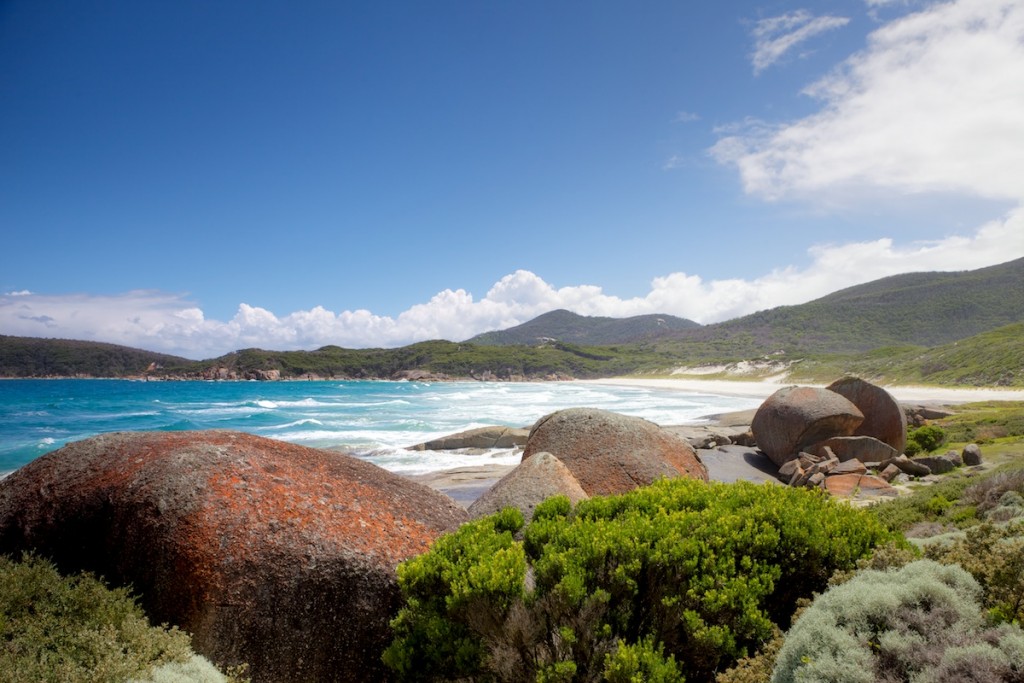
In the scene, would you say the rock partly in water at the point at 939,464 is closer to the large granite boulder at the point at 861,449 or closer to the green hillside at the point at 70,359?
the large granite boulder at the point at 861,449

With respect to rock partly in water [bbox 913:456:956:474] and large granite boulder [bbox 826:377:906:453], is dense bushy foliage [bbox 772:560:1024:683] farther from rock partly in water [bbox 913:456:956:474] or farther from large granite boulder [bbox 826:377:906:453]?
large granite boulder [bbox 826:377:906:453]

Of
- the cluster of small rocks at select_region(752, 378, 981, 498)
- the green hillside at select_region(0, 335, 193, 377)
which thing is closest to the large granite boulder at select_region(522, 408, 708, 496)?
the cluster of small rocks at select_region(752, 378, 981, 498)

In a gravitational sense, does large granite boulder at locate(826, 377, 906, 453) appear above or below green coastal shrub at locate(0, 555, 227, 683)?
below

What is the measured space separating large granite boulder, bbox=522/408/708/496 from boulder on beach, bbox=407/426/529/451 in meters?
18.6

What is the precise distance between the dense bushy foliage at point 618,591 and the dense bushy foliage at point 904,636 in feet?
1.56

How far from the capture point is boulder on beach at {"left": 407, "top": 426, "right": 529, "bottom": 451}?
28688 mm

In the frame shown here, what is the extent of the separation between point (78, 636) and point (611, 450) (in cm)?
746

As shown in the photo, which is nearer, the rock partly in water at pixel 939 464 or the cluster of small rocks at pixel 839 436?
the rock partly in water at pixel 939 464

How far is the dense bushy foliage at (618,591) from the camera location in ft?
13.9

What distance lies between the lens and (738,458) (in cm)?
2116

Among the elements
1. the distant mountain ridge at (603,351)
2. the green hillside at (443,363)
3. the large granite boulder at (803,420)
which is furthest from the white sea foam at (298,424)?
the green hillside at (443,363)

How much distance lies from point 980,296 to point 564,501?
205 m

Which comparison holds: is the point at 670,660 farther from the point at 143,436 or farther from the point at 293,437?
the point at 293,437

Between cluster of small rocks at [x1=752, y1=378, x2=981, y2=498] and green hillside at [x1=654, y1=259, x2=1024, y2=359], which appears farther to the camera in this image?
green hillside at [x1=654, y1=259, x2=1024, y2=359]
